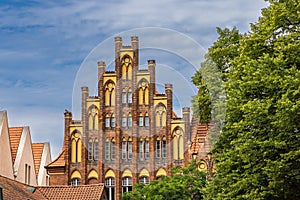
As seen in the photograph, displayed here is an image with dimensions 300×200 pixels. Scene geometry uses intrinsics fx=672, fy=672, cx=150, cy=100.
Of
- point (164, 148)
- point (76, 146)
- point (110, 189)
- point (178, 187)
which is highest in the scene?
point (76, 146)

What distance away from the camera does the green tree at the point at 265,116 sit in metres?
26.6

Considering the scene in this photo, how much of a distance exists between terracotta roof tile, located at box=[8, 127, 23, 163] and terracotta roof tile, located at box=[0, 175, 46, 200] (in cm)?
842

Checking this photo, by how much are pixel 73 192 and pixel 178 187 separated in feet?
20.2

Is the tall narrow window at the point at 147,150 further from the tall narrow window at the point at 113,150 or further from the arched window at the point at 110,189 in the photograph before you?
the arched window at the point at 110,189

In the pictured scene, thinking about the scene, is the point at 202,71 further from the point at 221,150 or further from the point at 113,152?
the point at 113,152

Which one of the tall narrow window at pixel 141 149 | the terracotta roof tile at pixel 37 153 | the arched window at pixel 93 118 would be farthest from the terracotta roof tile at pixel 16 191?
the arched window at pixel 93 118

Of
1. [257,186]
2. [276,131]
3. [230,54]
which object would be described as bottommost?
[257,186]

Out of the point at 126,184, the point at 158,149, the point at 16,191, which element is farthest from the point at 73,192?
the point at 158,149

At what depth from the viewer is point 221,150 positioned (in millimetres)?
31625

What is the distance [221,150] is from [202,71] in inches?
257

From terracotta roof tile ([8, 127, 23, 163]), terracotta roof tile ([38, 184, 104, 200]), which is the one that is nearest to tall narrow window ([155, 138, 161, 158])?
terracotta roof tile ([8, 127, 23, 163])

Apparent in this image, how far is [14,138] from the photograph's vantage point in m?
47.2

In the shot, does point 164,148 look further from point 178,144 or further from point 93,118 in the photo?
point 93,118

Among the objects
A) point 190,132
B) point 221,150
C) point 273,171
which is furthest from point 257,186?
point 190,132
